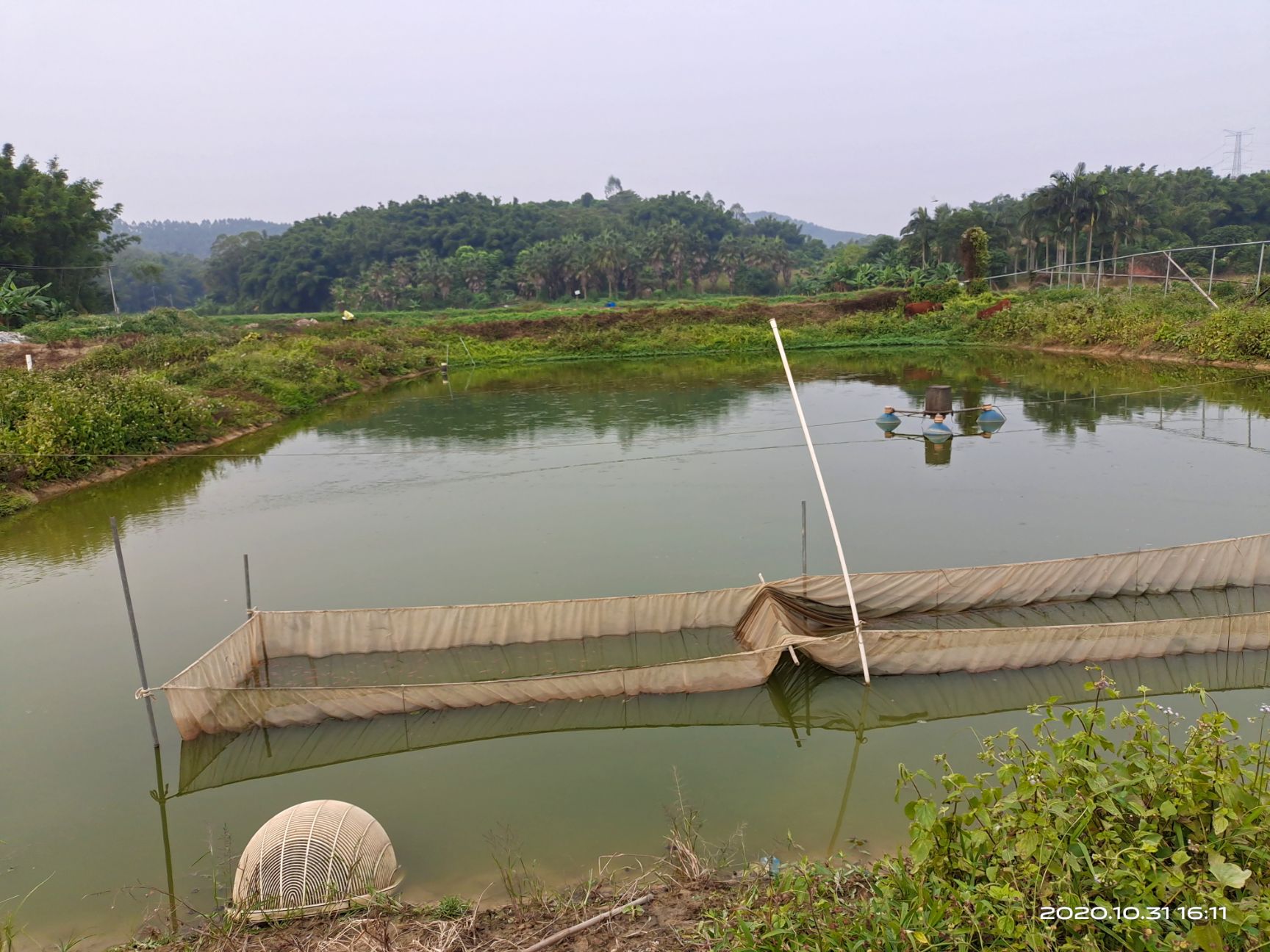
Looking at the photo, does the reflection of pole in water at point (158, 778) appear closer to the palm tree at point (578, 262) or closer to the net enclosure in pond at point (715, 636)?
the net enclosure in pond at point (715, 636)

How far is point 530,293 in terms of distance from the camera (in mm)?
74938

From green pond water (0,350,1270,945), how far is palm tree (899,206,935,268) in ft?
120

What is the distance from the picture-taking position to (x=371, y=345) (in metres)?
39.8

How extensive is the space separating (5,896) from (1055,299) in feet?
151

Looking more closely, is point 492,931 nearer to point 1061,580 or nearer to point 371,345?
point 1061,580

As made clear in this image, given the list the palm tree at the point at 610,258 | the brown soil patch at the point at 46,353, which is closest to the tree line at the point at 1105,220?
the palm tree at the point at 610,258

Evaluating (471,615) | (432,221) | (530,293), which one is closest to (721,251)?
(530,293)

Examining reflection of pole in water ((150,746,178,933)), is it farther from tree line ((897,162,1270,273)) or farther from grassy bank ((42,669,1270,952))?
tree line ((897,162,1270,273))

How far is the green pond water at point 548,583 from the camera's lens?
22.0ft

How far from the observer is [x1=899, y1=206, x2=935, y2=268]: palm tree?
194 ft

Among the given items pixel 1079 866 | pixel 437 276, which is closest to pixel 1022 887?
pixel 1079 866

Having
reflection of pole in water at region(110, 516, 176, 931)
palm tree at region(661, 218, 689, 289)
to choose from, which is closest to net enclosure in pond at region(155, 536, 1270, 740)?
reflection of pole in water at region(110, 516, 176, 931)

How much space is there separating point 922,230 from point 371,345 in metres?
40.4

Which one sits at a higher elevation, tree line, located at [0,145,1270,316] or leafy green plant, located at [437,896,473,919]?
tree line, located at [0,145,1270,316]
